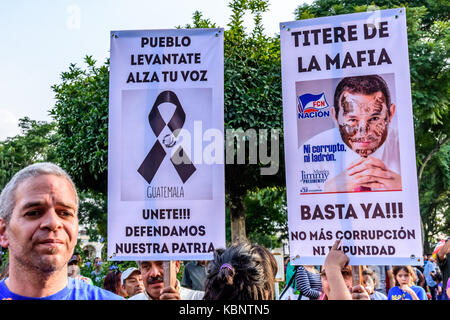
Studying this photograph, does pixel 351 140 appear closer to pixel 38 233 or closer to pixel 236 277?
pixel 236 277

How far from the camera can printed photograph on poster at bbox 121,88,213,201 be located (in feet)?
12.2

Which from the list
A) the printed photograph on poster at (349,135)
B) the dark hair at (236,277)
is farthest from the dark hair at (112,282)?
the dark hair at (236,277)

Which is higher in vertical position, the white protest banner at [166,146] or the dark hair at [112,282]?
the white protest banner at [166,146]

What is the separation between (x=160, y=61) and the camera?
3.95 metres

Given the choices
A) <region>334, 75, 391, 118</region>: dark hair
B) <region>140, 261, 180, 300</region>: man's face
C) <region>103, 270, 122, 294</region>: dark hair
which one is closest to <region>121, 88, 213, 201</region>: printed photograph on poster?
<region>140, 261, 180, 300</region>: man's face

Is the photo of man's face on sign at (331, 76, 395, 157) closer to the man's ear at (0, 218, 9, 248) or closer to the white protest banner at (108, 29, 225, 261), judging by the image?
the white protest banner at (108, 29, 225, 261)

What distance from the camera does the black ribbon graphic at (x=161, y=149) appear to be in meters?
3.72

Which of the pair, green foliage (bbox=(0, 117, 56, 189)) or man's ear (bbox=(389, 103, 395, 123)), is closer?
man's ear (bbox=(389, 103, 395, 123))

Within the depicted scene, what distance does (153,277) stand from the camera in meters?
3.92

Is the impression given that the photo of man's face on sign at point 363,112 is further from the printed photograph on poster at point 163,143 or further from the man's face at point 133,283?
the man's face at point 133,283

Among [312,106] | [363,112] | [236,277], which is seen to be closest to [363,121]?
[363,112]

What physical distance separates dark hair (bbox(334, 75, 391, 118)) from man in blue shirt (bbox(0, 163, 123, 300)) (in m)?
2.30

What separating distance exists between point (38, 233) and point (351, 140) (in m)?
2.41
